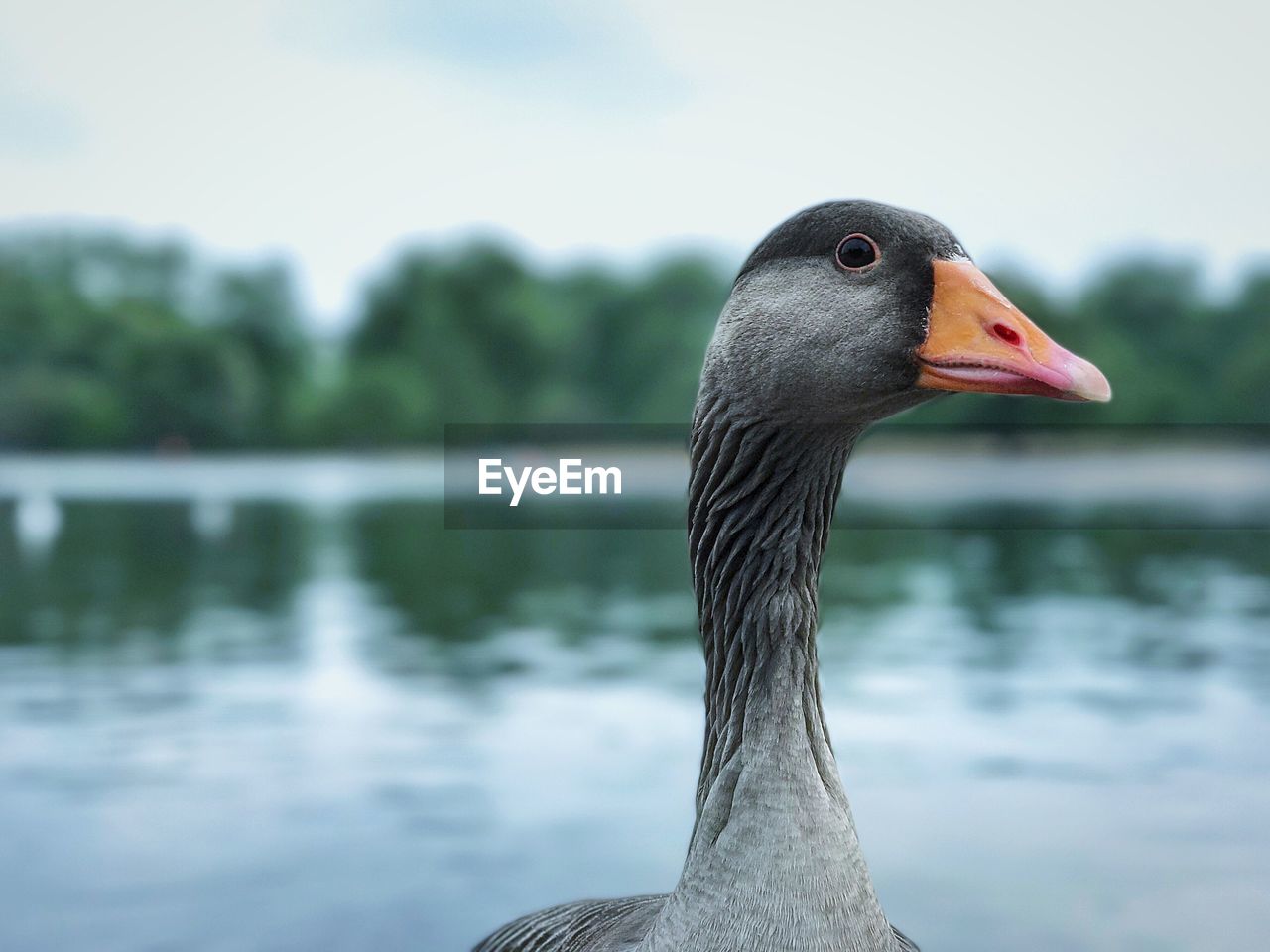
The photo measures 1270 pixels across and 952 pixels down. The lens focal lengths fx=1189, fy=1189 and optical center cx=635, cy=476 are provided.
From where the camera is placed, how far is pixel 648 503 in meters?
29.1

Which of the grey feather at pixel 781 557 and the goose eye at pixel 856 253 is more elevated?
the goose eye at pixel 856 253

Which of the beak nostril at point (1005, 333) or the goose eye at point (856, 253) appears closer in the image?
the beak nostril at point (1005, 333)

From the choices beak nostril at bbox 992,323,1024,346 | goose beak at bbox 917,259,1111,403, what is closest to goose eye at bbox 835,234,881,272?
goose beak at bbox 917,259,1111,403

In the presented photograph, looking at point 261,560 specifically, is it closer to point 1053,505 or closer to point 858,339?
point 858,339

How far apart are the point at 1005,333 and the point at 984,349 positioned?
0.05 meters

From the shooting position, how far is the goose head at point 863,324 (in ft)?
7.85

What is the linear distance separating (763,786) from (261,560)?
59.7 ft

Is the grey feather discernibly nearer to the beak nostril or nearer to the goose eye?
the goose eye

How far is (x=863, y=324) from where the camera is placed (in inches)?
97.4

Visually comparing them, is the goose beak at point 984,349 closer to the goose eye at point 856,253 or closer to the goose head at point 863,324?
the goose head at point 863,324

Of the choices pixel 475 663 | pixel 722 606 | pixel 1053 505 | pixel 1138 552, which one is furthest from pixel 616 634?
pixel 1053 505

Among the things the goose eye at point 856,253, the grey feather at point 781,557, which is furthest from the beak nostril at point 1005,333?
the goose eye at point 856,253

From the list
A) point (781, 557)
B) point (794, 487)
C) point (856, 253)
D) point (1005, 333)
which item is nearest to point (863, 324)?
point (856, 253)

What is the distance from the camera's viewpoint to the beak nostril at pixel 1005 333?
2.37 m
